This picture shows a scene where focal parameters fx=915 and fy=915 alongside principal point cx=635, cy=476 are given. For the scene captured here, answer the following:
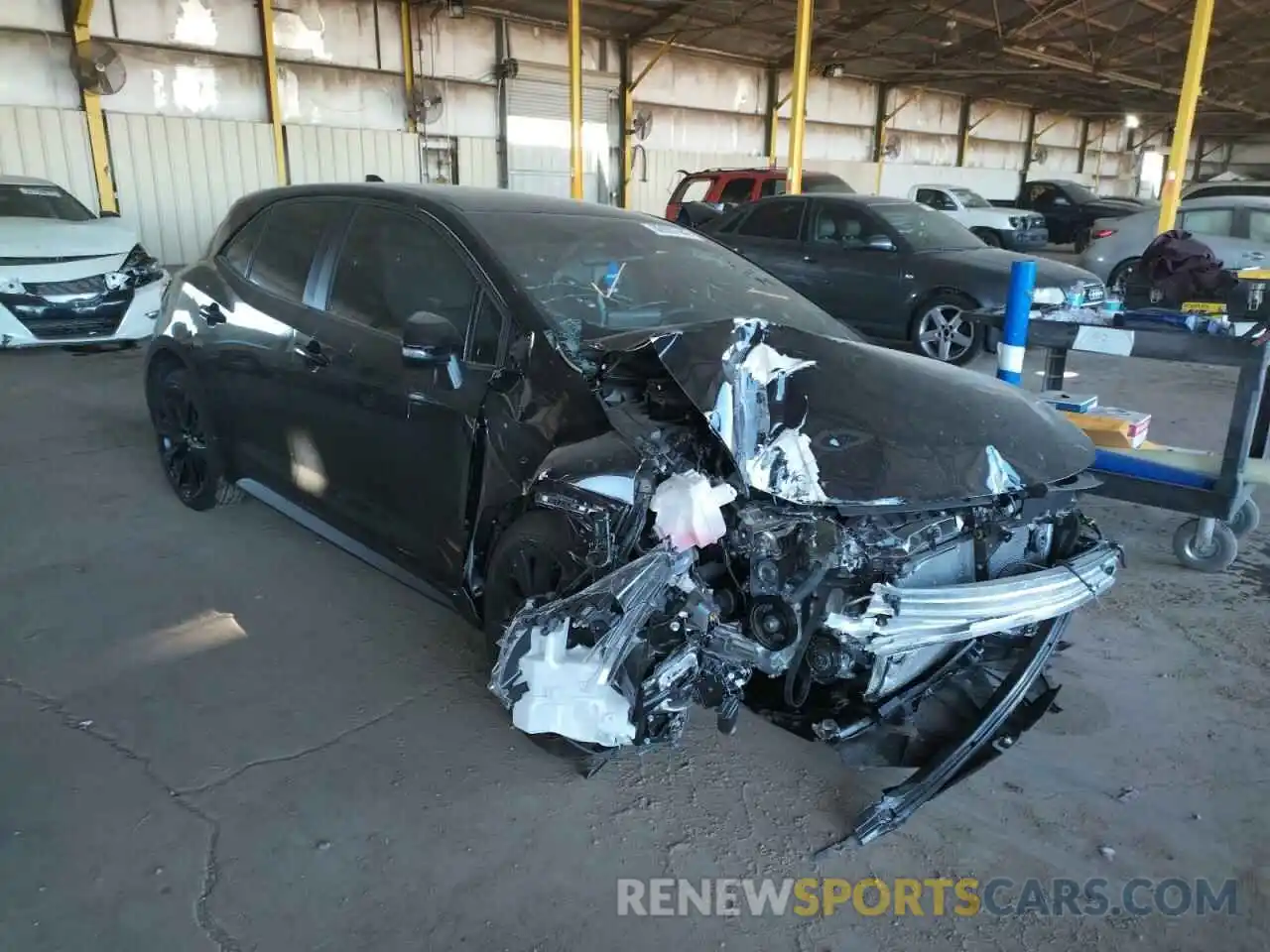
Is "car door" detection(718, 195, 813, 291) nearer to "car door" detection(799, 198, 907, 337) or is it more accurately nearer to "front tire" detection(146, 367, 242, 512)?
"car door" detection(799, 198, 907, 337)

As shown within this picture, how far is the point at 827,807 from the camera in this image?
2.49 meters

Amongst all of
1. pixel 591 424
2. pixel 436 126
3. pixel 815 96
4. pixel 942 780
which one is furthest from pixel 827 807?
pixel 815 96

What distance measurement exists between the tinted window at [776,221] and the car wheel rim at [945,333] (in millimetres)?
1604

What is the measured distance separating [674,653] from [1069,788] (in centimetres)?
127

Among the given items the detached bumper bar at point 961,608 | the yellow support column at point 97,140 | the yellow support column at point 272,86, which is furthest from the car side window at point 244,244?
the yellow support column at point 272,86

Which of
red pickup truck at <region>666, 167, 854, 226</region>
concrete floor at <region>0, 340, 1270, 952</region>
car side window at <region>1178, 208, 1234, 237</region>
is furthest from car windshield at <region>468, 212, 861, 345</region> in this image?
car side window at <region>1178, 208, 1234, 237</region>

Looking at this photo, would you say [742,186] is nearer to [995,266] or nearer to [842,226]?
[842,226]

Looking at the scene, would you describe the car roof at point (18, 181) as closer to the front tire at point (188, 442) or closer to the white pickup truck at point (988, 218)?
the front tire at point (188, 442)

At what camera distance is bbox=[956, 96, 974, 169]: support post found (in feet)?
85.8

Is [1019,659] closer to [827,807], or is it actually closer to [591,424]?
[827,807]

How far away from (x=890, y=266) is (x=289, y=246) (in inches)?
239

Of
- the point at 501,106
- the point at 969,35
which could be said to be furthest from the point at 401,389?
the point at 969,35

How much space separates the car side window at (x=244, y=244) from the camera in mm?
3908

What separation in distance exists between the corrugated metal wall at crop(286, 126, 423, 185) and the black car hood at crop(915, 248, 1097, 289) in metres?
9.34
